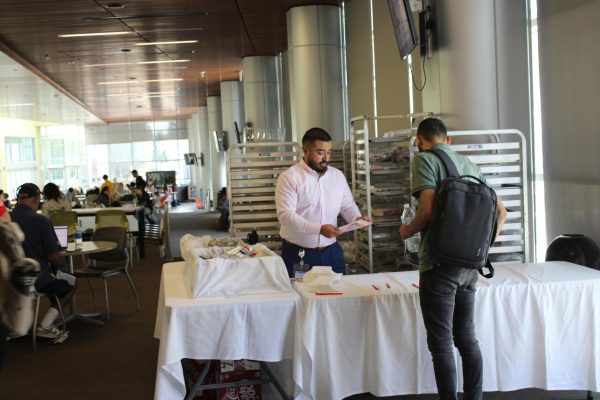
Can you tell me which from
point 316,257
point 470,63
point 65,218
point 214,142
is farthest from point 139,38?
point 214,142

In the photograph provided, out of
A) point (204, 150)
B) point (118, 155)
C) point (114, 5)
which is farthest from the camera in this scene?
point (118, 155)

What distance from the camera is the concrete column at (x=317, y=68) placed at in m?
10.2

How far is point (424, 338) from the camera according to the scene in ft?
12.8

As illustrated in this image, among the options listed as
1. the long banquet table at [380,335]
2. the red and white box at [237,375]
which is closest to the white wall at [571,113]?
the long banquet table at [380,335]

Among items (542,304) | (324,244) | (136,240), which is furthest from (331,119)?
(542,304)

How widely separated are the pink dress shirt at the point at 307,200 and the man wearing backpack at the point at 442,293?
3.91 ft

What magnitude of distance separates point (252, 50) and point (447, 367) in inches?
510

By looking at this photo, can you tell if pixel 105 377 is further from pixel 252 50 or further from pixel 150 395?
pixel 252 50

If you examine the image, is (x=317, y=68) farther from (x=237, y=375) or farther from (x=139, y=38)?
(x=237, y=375)

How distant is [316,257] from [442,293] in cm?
145

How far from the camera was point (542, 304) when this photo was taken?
3.93 metres

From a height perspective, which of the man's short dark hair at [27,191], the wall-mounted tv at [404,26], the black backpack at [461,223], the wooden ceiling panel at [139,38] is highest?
the wooden ceiling panel at [139,38]

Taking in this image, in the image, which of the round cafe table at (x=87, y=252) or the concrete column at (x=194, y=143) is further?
the concrete column at (x=194, y=143)

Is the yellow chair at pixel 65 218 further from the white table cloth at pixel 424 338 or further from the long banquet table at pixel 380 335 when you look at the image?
the white table cloth at pixel 424 338
